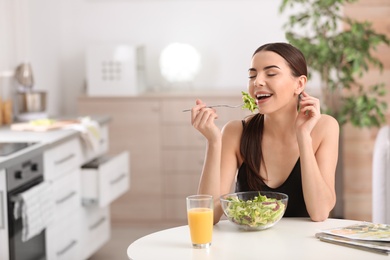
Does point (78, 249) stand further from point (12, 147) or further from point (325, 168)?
point (325, 168)

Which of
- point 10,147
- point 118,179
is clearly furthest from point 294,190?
point 118,179

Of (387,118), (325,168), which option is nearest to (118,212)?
(387,118)

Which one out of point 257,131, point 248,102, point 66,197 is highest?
point 248,102

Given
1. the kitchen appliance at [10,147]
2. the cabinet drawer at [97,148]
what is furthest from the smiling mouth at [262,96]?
the cabinet drawer at [97,148]

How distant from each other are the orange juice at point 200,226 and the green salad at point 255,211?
0.13 meters

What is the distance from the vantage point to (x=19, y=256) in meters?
3.30

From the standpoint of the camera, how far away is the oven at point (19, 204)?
3.19 metres

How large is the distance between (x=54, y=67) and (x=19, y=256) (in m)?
2.62

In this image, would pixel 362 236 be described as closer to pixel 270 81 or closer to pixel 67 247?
pixel 270 81

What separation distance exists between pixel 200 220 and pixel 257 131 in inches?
24.1

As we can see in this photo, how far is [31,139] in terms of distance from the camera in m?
3.78

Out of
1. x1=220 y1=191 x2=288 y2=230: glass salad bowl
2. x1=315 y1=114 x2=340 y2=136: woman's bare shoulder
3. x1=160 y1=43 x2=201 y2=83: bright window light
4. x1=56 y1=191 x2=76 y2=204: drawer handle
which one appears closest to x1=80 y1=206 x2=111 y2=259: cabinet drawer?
x1=56 y1=191 x2=76 y2=204: drawer handle

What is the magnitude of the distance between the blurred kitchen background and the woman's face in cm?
254

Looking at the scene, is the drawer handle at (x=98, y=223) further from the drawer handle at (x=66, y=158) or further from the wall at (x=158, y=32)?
the wall at (x=158, y=32)
